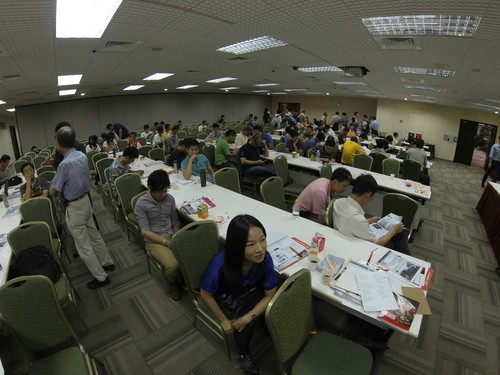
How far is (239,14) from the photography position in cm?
247

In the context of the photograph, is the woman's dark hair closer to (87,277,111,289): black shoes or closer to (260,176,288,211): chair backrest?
(260,176,288,211): chair backrest

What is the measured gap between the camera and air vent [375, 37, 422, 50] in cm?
312

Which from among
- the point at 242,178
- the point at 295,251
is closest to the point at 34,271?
the point at 295,251

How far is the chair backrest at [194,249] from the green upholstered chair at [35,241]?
3.95 ft

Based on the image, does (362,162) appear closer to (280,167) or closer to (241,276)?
(280,167)

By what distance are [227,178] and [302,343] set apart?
2.96 meters

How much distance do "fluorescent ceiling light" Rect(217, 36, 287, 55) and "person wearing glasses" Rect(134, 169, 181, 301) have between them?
233 cm

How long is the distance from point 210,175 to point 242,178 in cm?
131

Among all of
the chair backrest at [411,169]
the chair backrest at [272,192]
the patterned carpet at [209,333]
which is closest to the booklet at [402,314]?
the patterned carpet at [209,333]

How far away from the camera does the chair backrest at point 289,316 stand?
158cm

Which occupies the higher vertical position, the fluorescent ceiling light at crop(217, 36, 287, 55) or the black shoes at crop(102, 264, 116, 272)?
the fluorescent ceiling light at crop(217, 36, 287, 55)

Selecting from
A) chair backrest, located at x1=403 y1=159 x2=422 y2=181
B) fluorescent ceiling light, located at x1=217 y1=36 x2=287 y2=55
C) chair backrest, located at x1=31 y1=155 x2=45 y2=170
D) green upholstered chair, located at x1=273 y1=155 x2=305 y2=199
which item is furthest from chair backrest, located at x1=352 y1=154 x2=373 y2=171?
chair backrest, located at x1=31 y1=155 x2=45 y2=170

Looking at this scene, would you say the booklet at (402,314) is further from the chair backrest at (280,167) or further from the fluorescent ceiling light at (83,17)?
the chair backrest at (280,167)

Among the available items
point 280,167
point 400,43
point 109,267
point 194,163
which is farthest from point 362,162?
point 109,267
